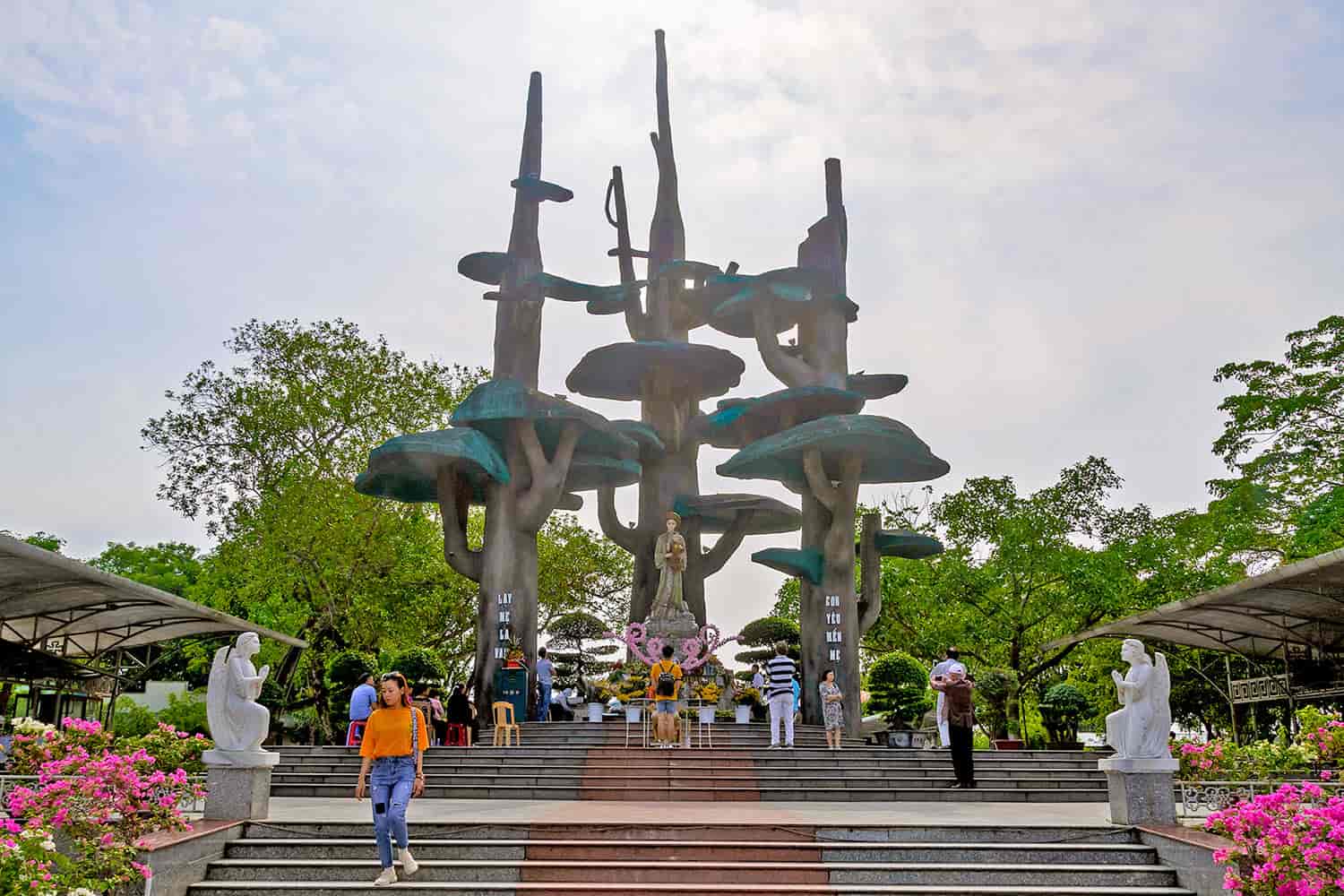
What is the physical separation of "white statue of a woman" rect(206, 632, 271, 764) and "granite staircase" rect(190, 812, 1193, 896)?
71cm

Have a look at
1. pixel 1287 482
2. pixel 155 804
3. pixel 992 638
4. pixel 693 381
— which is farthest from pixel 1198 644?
pixel 155 804

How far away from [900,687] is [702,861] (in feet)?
47.7

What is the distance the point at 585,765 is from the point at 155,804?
6.90 metres

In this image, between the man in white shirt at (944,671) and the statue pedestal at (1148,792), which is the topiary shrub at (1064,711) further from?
the statue pedestal at (1148,792)

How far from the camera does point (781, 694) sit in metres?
16.2

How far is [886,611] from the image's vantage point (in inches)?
1133

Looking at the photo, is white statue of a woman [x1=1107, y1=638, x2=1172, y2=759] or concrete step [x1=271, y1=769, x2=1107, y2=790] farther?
concrete step [x1=271, y1=769, x2=1107, y2=790]

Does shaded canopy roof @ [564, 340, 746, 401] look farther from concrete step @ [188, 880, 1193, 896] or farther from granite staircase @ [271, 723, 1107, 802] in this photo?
concrete step @ [188, 880, 1193, 896]

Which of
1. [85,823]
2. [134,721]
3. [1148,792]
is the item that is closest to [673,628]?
[1148,792]

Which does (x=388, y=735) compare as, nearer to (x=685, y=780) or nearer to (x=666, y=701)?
(x=685, y=780)

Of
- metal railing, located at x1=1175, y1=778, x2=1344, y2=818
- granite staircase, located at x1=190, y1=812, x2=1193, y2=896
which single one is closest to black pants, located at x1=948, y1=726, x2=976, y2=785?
metal railing, located at x1=1175, y1=778, x2=1344, y2=818

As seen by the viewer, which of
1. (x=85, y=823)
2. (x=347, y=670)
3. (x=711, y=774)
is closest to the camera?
(x=85, y=823)

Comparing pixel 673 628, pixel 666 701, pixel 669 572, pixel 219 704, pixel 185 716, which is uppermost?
pixel 669 572

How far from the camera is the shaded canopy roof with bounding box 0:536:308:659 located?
12992 mm
